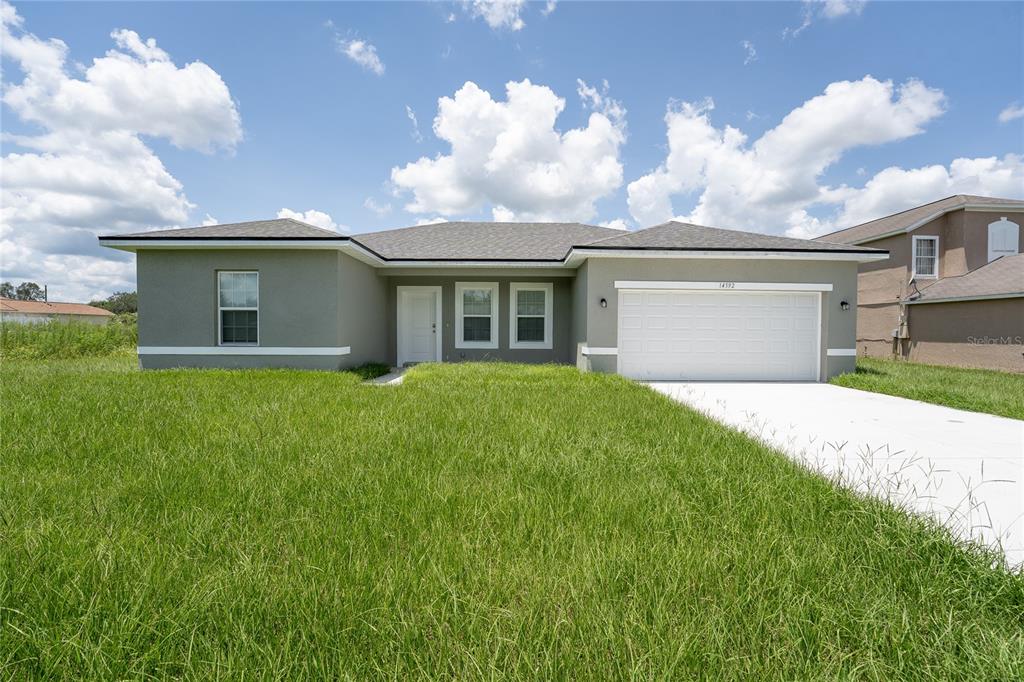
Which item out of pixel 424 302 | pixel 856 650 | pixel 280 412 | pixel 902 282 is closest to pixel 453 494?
pixel 856 650

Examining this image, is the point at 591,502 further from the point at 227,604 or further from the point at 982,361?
the point at 982,361

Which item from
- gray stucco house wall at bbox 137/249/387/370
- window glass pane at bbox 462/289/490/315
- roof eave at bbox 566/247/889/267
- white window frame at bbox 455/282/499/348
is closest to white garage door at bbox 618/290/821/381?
roof eave at bbox 566/247/889/267

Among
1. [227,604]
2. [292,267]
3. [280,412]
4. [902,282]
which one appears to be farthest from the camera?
[902,282]

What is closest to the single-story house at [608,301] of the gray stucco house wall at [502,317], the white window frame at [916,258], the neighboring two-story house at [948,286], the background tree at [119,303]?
the gray stucco house wall at [502,317]

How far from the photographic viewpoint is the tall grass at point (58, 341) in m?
15.0

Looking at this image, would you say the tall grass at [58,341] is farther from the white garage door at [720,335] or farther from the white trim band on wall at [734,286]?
the white trim band on wall at [734,286]

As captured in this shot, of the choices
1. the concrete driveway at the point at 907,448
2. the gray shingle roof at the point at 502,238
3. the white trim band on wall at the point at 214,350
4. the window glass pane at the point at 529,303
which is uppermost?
the gray shingle roof at the point at 502,238

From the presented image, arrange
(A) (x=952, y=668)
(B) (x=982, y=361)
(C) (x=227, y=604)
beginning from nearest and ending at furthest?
(A) (x=952, y=668)
(C) (x=227, y=604)
(B) (x=982, y=361)

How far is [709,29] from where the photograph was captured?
1023cm

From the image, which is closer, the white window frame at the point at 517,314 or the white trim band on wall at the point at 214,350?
the white trim band on wall at the point at 214,350

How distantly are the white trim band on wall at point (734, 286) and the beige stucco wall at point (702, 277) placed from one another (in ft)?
0.26

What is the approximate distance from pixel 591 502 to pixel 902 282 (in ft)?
66.4

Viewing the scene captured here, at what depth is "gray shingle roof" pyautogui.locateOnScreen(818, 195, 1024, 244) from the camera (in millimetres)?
16188

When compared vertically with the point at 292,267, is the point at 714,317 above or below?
below
